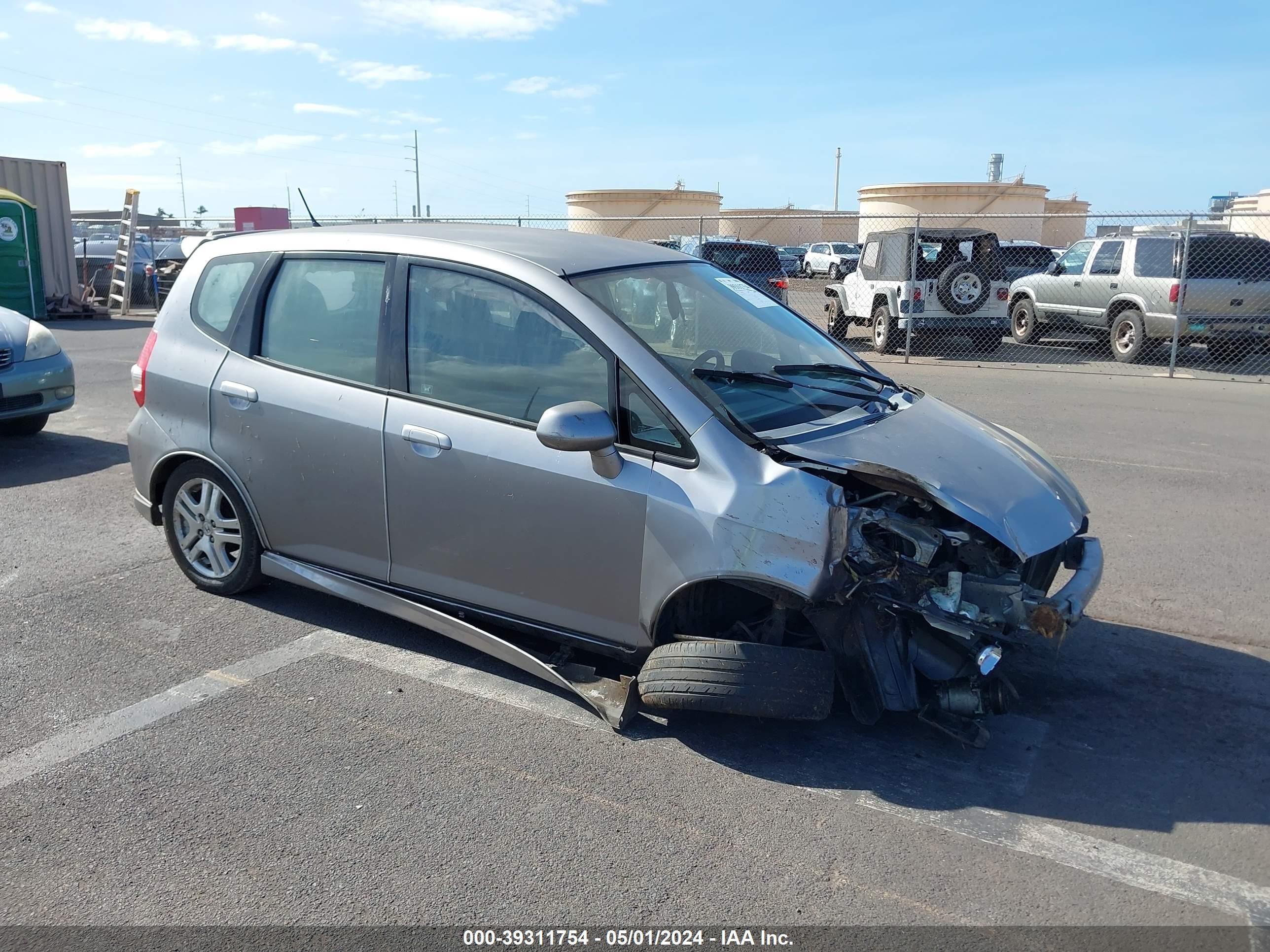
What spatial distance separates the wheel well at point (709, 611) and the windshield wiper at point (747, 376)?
0.86 metres

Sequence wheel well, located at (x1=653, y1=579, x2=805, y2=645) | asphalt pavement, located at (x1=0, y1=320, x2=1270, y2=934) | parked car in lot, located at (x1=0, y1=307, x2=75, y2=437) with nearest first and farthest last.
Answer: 1. asphalt pavement, located at (x1=0, y1=320, x2=1270, y2=934)
2. wheel well, located at (x1=653, y1=579, x2=805, y2=645)
3. parked car in lot, located at (x1=0, y1=307, x2=75, y2=437)

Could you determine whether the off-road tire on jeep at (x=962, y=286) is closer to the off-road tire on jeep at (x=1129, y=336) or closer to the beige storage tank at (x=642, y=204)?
the off-road tire on jeep at (x=1129, y=336)

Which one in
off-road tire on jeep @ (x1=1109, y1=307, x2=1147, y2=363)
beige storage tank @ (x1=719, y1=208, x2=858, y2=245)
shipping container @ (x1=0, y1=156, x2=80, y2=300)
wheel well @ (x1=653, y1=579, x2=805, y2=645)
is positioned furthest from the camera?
beige storage tank @ (x1=719, y1=208, x2=858, y2=245)

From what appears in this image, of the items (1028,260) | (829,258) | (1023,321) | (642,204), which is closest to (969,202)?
(829,258)

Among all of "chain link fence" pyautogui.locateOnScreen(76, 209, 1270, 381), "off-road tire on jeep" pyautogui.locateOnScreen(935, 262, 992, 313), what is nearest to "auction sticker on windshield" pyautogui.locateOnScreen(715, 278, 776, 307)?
"chain link fence" pyautogui.locateOnScreen(76, 209, 1270, 381)

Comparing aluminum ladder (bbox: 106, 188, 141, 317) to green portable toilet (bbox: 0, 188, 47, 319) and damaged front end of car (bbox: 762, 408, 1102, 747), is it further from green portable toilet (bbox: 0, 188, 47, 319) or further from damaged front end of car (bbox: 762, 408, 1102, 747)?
damaged front end of car (bbox: 762, 408, 1102, 747)

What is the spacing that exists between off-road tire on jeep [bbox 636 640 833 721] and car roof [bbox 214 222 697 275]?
1593mm

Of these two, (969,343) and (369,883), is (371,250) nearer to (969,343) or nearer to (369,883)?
(369,883)

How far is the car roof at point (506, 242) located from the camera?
4285 mm

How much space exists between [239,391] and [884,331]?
1318 cm

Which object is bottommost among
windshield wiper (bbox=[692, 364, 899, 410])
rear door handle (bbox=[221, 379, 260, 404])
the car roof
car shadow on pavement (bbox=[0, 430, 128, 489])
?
car shadow on pavement (bbox=[0, 430, 128, 489])

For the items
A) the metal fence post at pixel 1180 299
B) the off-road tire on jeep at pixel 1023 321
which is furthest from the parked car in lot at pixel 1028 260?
the metal fence post at pixel 1180 299

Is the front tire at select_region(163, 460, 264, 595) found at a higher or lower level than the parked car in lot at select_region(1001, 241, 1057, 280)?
lower

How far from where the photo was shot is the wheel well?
382 centimetres
